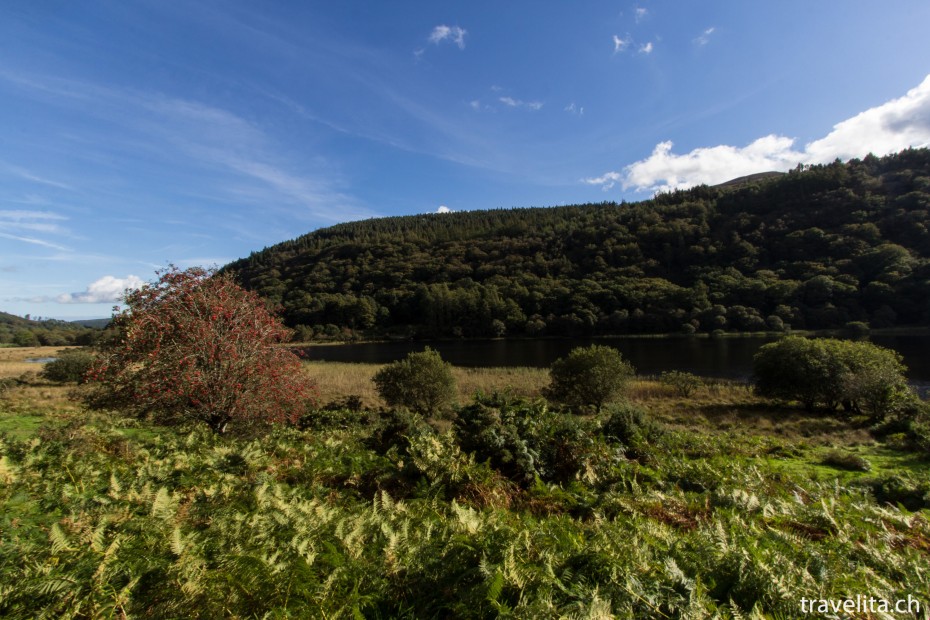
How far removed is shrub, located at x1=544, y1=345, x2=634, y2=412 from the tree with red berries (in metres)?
15.8

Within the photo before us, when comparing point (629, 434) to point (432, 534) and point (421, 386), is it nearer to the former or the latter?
point (432, 534)

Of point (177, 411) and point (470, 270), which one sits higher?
point (470, 270)

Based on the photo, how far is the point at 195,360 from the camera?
325 inches

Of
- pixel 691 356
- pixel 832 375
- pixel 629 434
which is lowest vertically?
pixel 691 356

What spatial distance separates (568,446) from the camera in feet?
20.3

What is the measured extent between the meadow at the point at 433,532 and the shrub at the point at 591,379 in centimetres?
1426

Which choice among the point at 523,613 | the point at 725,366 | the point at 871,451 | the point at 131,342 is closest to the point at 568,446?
the point at 523,613

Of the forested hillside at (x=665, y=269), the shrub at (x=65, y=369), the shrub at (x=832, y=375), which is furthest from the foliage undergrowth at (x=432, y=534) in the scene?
the forested hillside at (x=665, y=269)

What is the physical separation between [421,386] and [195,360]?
13183 millimetres

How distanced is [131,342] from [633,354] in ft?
167

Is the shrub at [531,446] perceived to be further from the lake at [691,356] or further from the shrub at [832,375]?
the lake at [691,356]

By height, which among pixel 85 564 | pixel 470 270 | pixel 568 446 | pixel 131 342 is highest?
pixel 470 270

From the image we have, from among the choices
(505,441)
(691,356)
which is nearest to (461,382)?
(505,441)

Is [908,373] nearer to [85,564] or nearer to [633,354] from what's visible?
[633,354]
